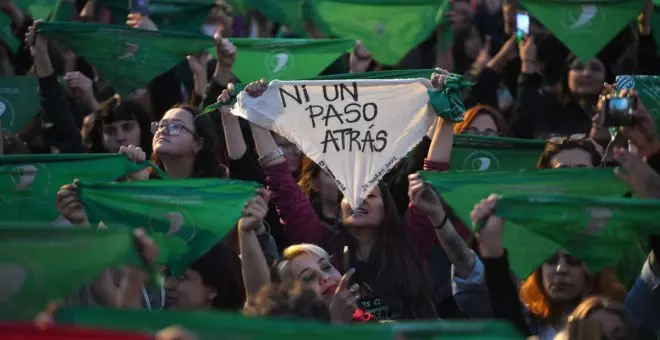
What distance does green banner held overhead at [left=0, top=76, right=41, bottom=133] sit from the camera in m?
10.2

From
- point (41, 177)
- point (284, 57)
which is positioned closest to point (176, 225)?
point (41, 177)

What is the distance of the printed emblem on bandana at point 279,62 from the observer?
10477mm

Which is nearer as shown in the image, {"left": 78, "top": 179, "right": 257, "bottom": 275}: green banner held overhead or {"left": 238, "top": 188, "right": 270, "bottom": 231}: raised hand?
{"left": 238, "top": 188, "right": 270, "bottom": 231}: raised hand

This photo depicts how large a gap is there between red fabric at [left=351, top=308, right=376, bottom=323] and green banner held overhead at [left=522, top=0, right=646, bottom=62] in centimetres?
356

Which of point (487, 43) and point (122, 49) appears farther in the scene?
point (487, 43)

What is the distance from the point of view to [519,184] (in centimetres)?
763

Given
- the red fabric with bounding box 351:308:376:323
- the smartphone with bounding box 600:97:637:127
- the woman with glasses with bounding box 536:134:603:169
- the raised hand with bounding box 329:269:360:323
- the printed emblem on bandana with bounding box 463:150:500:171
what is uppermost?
the smartphone with bounding box 600:97:637:127

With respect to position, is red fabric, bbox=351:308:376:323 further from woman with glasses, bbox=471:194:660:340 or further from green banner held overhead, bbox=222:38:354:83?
green banner held overhead, bbox=222:38:354:83

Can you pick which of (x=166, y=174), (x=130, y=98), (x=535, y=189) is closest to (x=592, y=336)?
(x=535, y=189)

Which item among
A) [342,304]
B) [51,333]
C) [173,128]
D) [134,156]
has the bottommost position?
[342,304]

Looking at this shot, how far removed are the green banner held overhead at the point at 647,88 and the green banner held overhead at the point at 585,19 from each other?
1445 millimetres

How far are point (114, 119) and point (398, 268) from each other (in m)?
2.50

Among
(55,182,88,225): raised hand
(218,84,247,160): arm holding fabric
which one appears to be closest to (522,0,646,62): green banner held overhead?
(218,84,247,160): arm holding fabric

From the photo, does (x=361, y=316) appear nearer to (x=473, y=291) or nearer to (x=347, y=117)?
(x=473, y=291)
